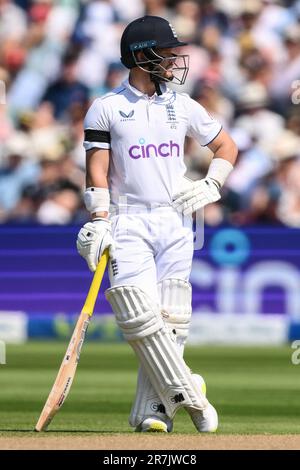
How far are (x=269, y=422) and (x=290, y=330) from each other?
499 cm

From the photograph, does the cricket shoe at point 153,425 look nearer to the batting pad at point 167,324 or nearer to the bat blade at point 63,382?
the batting pad at point 167,324

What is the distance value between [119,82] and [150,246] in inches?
320

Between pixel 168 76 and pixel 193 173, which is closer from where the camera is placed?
pixel 168 76

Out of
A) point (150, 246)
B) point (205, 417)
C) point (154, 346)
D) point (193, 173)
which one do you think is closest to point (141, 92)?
point (150, 246)

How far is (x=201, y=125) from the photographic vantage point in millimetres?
6750

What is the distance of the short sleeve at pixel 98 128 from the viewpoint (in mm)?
6551

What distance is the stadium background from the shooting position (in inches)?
490

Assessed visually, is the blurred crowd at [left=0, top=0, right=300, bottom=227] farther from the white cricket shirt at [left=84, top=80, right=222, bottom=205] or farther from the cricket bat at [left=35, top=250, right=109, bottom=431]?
the cricket bat at [left=35, top=250, right=109, bottom=431]

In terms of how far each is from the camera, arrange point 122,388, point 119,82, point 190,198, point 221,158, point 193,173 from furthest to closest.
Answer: point 119,82 → point 193,173 → point 122,388 → point 221,158 → point 190,198

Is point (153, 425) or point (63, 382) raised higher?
point (63, 382)

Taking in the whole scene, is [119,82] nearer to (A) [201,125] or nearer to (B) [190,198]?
(A) [201,125]

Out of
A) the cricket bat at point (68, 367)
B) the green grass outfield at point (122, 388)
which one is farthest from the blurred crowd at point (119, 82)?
the cricket bat at point (68, 367)

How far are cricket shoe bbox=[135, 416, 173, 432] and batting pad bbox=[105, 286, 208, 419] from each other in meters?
0.09
